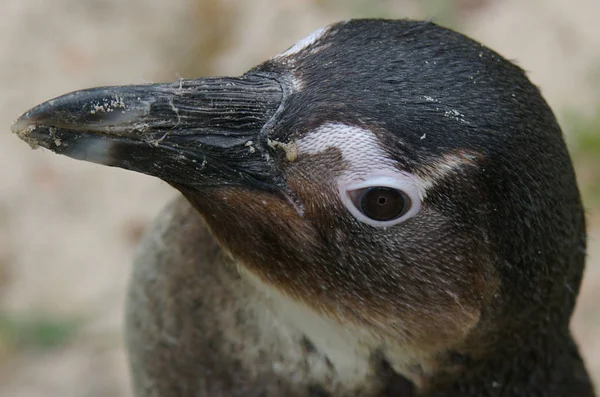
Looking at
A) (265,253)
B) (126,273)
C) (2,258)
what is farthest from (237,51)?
(265,253)

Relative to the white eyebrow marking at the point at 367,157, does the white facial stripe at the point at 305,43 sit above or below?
above

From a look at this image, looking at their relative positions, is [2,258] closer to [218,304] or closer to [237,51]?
[237,51]

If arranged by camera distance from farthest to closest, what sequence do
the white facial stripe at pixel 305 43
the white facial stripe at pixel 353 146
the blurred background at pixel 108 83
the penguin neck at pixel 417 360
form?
1. the blurred background at pixel 108 83
2. the penguin neck at pixel 417 360
3. the white facial stripe at pixel 305 43
4. the white facial stripe at pixel 353 146

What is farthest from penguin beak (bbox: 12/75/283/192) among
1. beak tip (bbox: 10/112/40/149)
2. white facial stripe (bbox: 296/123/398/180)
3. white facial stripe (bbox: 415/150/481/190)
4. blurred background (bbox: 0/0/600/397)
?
blurred background (bbox: 0/0/600/397)

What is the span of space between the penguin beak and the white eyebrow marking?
127 millimetres

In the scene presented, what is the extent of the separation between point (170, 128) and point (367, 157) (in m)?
0.38

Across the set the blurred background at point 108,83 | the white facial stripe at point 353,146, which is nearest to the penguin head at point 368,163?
the white facial stripe at point 353,146

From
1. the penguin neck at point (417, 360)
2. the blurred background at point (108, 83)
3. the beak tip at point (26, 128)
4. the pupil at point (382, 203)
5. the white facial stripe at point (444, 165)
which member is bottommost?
the penguin neck at point (417, 360)

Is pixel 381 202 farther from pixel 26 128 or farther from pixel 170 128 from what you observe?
pixel 26 128

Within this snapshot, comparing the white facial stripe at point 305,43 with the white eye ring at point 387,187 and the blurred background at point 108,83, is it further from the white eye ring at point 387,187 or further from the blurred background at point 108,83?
the blurred background at point 108,83

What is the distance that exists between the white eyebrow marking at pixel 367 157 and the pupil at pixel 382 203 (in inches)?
1.5

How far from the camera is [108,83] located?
428 centimetres

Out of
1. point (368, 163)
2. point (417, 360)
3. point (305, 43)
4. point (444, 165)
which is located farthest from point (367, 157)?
point (417, 360)

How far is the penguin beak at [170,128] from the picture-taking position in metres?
1.63
